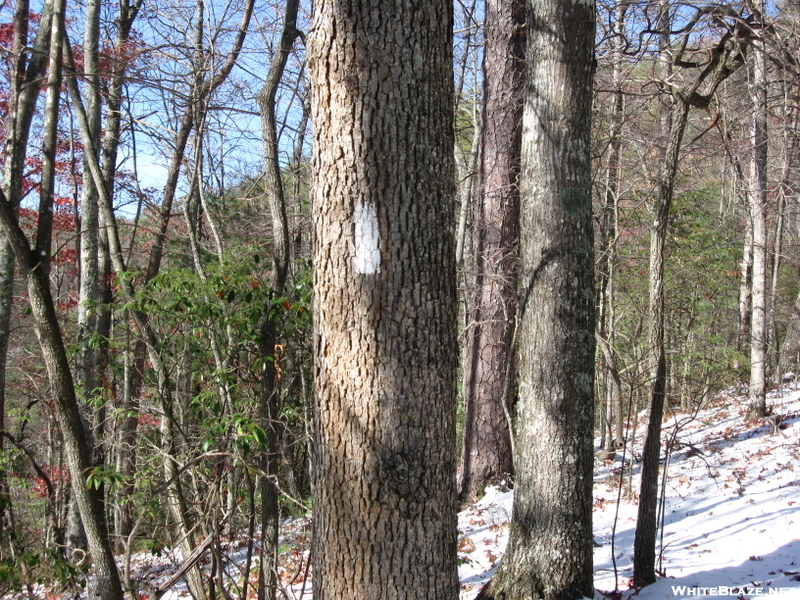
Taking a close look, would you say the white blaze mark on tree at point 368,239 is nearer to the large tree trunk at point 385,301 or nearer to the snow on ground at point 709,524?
the large tree trunk at point 385,301

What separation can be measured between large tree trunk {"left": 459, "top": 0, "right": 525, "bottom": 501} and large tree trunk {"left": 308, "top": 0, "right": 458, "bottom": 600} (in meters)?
4.49

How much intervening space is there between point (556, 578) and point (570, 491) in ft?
1.78

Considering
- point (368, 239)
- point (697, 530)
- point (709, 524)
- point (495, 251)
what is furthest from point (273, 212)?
point (709, 524)

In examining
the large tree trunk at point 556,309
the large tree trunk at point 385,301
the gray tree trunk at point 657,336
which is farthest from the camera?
the gray tree trunk at point 657,336

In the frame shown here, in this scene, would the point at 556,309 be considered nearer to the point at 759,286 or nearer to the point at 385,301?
the point at 385,301

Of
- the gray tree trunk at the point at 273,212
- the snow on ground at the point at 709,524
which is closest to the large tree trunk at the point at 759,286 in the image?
the snow on ground at the point at 709,524

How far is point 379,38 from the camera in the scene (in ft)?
6.73

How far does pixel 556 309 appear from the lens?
4008mm

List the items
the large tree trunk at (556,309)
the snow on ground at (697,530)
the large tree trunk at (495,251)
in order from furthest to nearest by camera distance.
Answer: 1. the large tree trunk at (495,251)
2. the snow on ground at (697,530)
3. the large tree trunk at (556,309)

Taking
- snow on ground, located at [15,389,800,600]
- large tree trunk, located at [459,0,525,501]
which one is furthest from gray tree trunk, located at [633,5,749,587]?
large tree trunk, located at [459,0,525,501]

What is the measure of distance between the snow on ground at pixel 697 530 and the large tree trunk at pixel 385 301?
196 centimetres

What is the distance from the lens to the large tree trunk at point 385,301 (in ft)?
6.76

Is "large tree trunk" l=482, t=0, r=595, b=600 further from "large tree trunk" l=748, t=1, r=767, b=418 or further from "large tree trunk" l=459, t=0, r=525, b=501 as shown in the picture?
"large tree trunk" l=748, t=1, r=767, b=418

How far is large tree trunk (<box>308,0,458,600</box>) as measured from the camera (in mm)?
2061
